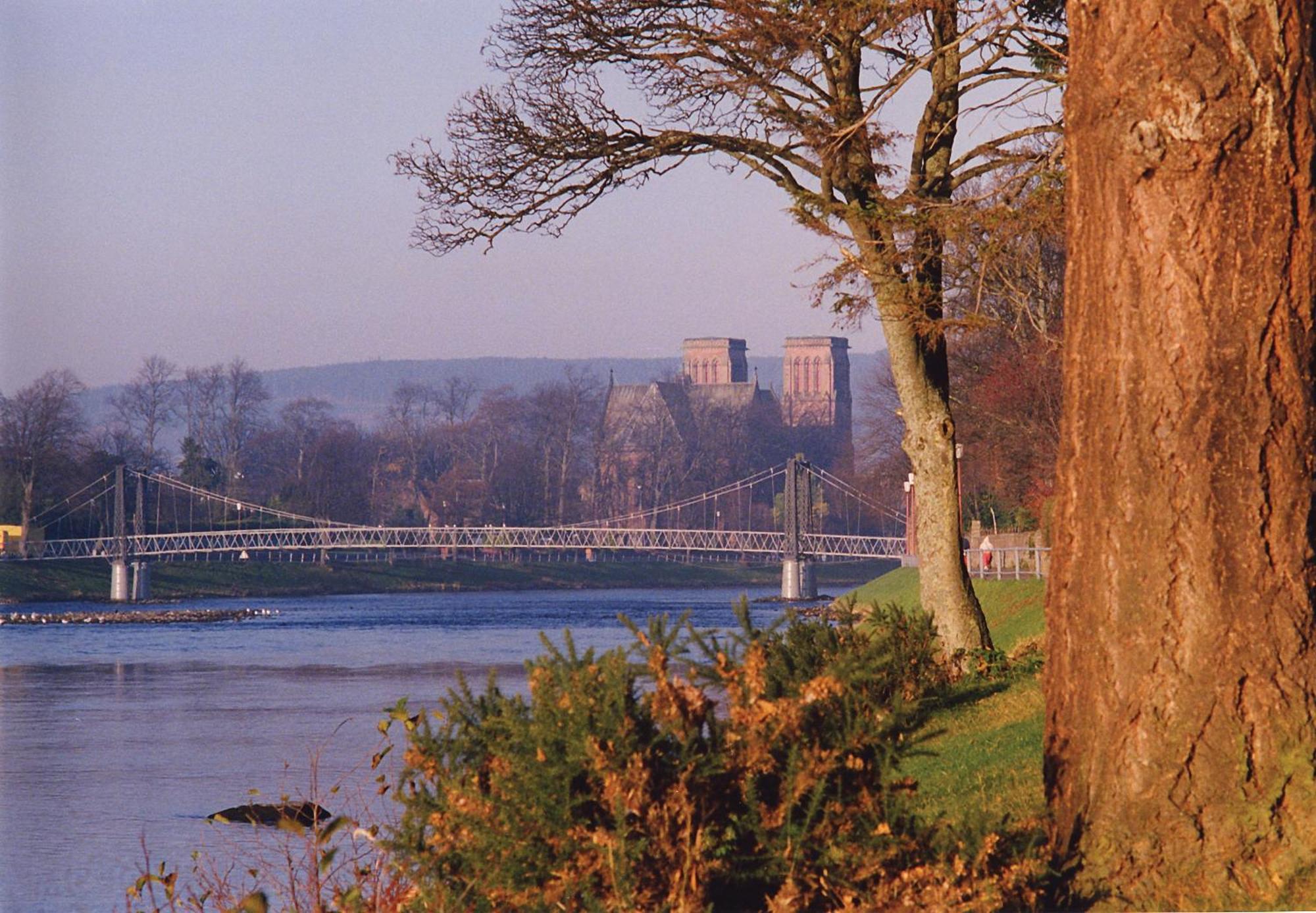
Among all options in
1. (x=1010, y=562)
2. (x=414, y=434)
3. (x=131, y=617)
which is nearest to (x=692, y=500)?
(x=414, y=434)

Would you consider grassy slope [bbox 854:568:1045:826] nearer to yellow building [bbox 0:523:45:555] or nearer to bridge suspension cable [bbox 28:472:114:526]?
yellow building [bbox 0:523:45:555]

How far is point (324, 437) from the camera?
383 feet

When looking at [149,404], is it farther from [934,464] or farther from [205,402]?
[934,464]

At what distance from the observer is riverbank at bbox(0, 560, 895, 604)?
86750mm

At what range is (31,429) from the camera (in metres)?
86.1

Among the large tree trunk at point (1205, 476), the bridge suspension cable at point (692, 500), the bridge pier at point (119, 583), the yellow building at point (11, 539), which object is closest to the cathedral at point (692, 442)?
the bridge suspension cable at point (692, 500)

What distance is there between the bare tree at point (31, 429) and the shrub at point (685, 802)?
84.2 metres

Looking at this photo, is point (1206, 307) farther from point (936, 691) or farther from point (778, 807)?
point (936, 691)

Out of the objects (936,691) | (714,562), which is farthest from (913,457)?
(714,562)

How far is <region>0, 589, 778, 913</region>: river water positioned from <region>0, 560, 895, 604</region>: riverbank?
58.7 ft

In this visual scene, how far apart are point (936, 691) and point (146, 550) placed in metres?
78.1

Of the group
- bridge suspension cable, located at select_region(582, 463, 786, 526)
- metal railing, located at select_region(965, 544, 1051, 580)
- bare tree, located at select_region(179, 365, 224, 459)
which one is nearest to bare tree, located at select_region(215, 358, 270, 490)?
bare tree, located at select_region(179, 365, 224, 459)

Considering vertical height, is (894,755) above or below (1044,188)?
below

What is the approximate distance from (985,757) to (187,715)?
865 inches
